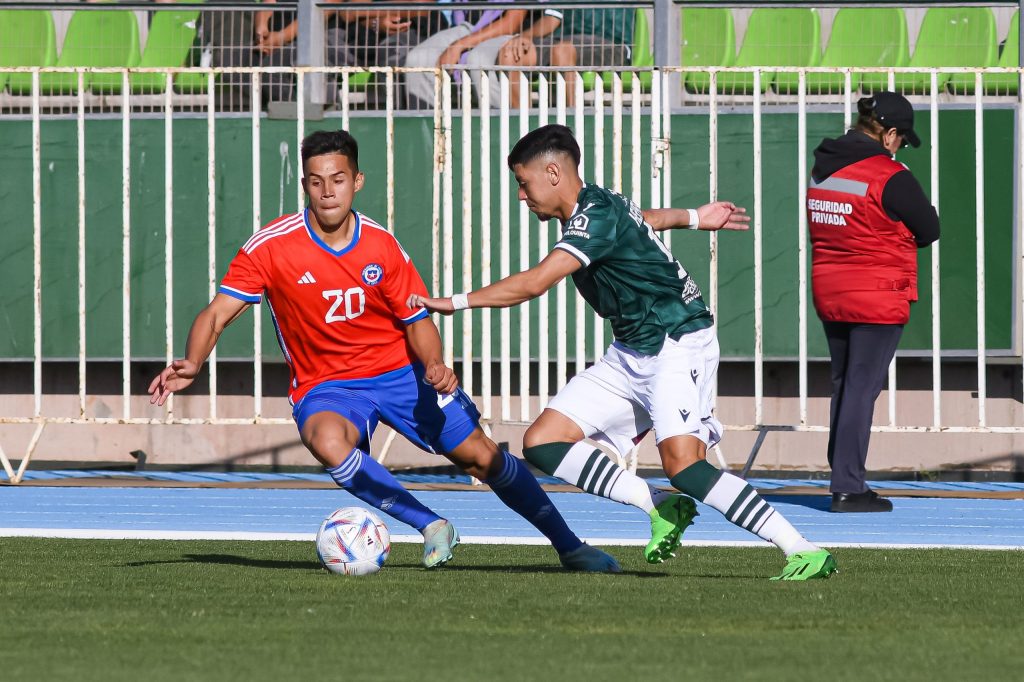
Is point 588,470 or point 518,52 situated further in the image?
point 518,52

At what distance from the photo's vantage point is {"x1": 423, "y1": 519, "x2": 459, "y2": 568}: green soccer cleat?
6746 mm

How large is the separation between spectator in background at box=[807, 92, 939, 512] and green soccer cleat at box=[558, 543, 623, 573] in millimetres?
2826

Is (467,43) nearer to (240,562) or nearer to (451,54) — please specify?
(451,54)

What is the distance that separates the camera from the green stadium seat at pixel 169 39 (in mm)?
13102

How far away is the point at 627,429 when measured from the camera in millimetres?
6660

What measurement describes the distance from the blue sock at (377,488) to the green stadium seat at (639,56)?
625cm

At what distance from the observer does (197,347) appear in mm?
6672

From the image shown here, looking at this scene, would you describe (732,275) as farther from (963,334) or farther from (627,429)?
(627,429)

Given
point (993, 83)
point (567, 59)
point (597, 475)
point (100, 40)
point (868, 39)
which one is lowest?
point (597, 475)

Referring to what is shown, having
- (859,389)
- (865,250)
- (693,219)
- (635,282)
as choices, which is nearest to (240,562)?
(635,282)

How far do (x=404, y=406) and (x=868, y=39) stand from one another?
7.24 meters

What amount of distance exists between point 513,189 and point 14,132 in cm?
364

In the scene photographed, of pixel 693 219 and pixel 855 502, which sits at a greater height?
pixel 693 219

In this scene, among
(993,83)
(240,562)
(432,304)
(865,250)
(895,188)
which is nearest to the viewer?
(432,304)
